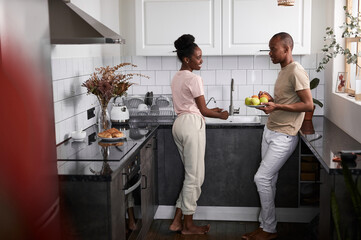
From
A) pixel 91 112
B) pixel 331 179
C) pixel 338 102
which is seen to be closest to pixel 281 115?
pixel 338 102

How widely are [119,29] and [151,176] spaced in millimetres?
1636

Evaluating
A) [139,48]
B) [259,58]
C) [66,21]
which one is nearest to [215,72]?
[259,58]

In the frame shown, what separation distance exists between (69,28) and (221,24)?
186cm

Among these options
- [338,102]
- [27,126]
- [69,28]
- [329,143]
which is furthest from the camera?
[338,102]

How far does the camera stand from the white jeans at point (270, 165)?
3.34 m

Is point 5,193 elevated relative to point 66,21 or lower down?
lower down

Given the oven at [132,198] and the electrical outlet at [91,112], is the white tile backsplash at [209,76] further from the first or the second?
the oven at [132,198]

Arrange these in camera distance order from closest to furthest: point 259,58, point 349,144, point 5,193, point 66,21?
point 5,193 → point 66,21 → point 349,144 → point 259,58

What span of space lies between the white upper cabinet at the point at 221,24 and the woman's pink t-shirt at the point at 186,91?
0.81 m

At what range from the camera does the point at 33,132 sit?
0.51 metres

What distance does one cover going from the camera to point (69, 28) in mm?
2555

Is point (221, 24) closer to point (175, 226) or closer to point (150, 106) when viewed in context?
point (150, 106)

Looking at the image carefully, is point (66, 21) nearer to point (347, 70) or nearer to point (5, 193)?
point (5, 193)

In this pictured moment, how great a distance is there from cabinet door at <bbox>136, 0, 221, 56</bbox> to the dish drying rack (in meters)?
0.45
